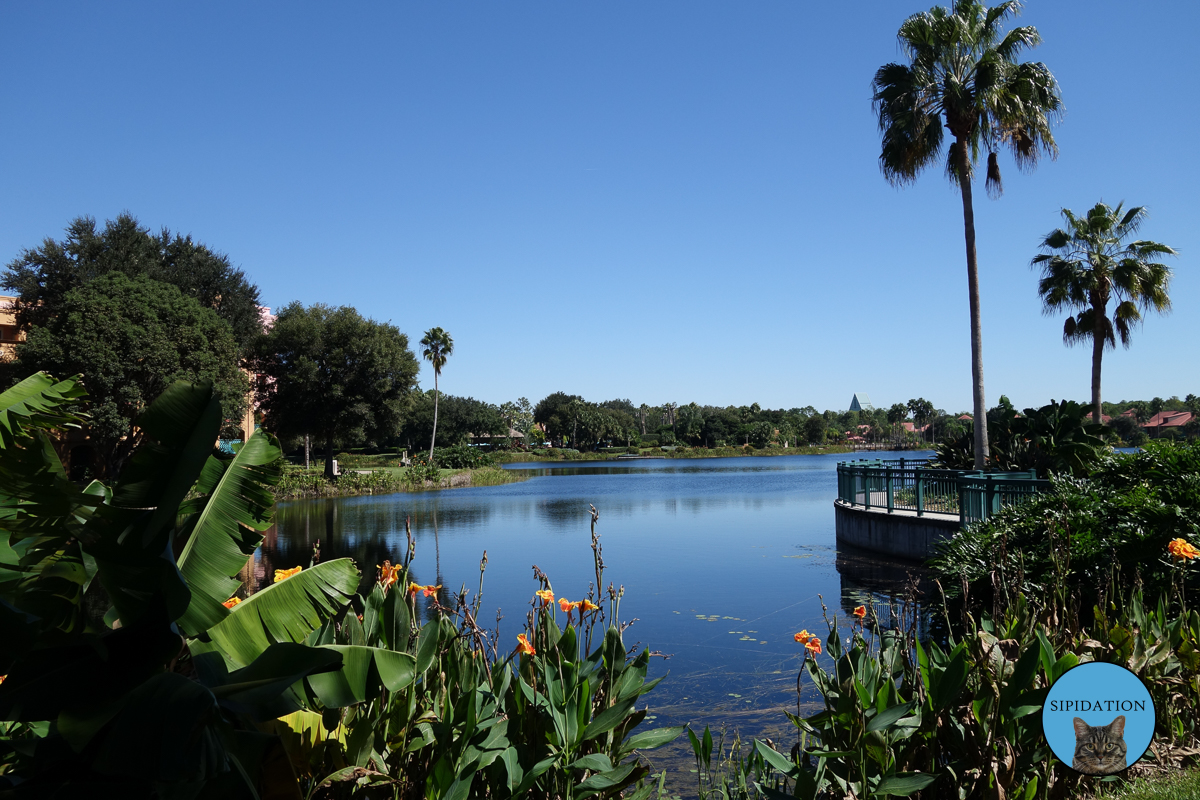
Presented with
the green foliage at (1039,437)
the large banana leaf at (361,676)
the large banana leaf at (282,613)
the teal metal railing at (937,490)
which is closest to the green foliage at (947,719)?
the large banana leaf at (361,676)

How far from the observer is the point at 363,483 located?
1524 inches

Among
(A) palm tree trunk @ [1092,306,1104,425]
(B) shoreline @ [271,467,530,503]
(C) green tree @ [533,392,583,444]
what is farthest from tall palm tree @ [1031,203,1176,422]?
(C) green tree @ [533,392,583,444]

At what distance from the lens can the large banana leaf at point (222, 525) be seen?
2559mm

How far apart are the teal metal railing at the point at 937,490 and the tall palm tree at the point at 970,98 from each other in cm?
254

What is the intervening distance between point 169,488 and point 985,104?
20.3m

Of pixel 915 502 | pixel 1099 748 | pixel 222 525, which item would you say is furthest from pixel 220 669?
pixel 915 502

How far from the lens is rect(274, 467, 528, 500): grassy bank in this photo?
3544cm

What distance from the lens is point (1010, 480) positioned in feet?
39.1

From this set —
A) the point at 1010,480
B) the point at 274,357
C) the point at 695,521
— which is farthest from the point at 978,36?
the point at 274,357

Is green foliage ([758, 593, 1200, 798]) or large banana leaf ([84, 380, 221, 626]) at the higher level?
large banana leaf ([84, 380, 221, 626])

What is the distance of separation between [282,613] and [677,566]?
12514 millimetres

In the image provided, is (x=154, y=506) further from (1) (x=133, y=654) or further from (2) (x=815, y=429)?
(2) (x=815, y=429)

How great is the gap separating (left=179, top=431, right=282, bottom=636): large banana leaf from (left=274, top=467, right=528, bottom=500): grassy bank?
32.1 m

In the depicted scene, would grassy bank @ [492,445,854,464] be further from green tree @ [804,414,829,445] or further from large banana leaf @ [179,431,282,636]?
large banana leaf @ [179,431,282,636]
